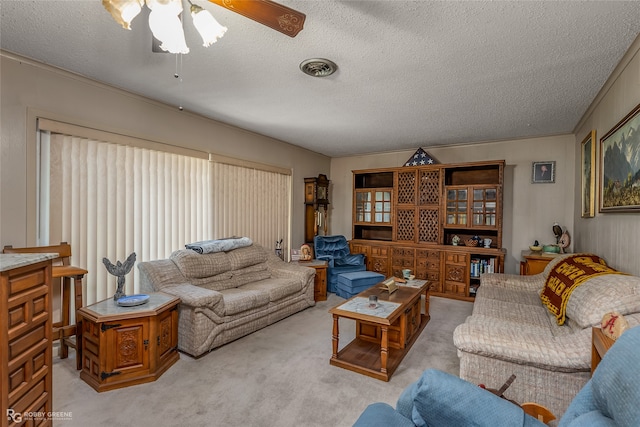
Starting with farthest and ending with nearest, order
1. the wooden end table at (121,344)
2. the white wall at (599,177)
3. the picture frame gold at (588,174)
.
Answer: the picture frame gold at (588,174) < the wooden end table at (121,344) < the white wall at (599,177)

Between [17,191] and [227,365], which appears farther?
[227,365]

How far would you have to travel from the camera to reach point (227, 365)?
2.48 meters

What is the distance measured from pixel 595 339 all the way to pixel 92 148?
384 centimetres

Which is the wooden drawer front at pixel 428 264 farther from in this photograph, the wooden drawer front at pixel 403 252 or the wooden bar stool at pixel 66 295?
the wooden bar stool at pixel 66 295

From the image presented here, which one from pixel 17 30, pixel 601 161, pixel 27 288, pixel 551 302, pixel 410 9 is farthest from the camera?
pixel 601 161

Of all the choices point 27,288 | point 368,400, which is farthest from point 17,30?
point 368,400

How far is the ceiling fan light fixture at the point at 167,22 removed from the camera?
117 cm

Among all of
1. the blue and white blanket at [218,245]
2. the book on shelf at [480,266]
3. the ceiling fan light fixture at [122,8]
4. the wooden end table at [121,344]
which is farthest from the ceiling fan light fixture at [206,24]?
the book on shelf at [480,266]

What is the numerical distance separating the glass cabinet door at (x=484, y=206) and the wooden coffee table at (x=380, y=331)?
1.93m

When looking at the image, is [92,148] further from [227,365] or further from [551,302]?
[551,302]

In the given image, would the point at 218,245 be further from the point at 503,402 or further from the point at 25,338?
the point at 503,402

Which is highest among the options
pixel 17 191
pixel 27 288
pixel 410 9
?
pixel 410 9

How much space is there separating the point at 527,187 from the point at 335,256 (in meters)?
3.13

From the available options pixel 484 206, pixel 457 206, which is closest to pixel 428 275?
pixel 457 206
